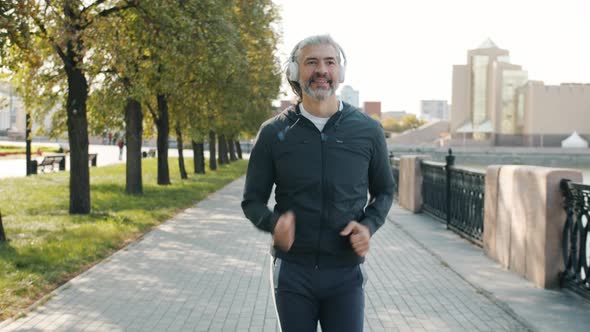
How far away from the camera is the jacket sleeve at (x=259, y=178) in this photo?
3016 mm

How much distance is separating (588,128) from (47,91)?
3975 inches

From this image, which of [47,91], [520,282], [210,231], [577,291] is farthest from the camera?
[47,91]

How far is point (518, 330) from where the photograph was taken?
20.5 feet

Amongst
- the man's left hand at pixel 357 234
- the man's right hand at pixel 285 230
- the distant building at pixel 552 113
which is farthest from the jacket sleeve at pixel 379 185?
the distant building at pixel 552 113

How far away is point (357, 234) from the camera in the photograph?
2.89 m

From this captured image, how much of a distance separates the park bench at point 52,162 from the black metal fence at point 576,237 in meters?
28.6

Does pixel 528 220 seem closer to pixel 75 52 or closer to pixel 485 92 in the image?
pixel 75 52

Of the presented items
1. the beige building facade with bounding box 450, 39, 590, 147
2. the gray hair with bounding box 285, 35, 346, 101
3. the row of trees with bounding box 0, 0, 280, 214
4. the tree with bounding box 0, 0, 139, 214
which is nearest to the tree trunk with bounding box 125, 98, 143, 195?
the row of trees with bounding box 0, 0, 280, 214

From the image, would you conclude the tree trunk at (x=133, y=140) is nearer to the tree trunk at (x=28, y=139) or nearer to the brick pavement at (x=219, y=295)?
the tree trunk at (x=28, y=139)

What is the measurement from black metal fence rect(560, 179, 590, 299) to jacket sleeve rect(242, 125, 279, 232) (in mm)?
4870

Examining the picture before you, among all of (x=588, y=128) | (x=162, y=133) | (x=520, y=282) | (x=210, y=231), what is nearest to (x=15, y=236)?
(x=210, y=231)

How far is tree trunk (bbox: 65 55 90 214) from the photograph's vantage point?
15391mm

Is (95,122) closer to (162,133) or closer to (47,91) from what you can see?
(162,133)

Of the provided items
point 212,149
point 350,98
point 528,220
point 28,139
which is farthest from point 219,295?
point 212,149
